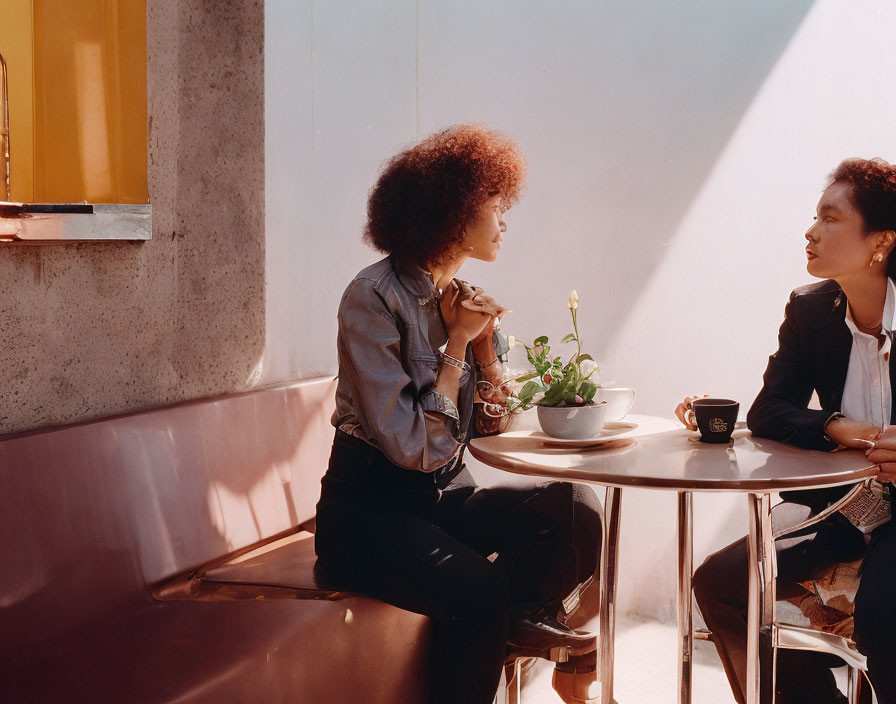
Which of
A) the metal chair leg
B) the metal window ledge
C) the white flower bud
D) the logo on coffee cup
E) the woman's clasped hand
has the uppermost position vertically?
the metal window ledge

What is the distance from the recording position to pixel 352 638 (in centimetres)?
201

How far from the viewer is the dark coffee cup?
1.89 metres

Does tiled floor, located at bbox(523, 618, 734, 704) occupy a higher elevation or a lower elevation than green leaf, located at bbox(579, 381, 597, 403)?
lower

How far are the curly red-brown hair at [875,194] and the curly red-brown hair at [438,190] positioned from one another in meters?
0.82

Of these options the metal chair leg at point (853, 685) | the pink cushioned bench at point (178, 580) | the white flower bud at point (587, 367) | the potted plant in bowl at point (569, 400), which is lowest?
the metal chair leg at point (853, 685)

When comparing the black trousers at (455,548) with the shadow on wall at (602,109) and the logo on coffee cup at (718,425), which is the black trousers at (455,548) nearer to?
the logo on coffee cup at (718,425)

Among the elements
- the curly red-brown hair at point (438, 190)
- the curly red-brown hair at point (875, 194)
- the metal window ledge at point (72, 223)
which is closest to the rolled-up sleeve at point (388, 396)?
the curly red-brown hair at point (438, 190)

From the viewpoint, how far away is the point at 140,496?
2.04m

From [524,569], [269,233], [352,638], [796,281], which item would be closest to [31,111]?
[269,233]

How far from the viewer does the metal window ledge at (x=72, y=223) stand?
1907 millimetres

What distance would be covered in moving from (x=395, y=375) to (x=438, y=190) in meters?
0.52

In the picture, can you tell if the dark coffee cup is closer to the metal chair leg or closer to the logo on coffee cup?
the logo on coffee cup

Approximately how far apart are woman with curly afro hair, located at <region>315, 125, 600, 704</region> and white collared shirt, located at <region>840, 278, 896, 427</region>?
27.5 inches

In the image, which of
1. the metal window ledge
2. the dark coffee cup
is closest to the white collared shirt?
the dark coffee cup
